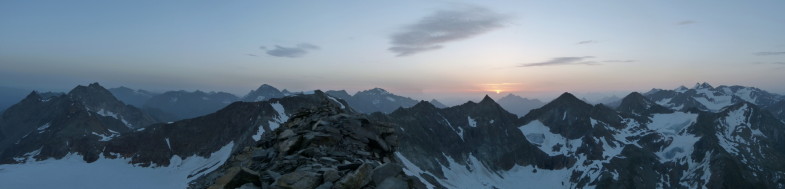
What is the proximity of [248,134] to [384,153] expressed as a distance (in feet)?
616

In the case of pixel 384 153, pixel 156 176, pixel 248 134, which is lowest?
pixel 156 176

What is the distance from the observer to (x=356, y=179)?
1356 centimetres

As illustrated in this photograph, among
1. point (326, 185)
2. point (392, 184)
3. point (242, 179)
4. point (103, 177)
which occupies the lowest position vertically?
point (103, 177)

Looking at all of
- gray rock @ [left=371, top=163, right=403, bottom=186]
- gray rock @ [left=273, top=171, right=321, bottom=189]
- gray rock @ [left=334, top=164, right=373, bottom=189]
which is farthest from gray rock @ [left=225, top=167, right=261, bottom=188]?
gray rock @ [left=371, top=163, right=403, bottom=186]

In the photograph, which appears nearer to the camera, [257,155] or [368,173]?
[368,173]

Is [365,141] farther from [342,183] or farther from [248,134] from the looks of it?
[248,134]

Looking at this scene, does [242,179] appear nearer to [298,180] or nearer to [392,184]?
[298,180]

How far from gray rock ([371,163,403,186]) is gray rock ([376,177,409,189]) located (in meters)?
0.29

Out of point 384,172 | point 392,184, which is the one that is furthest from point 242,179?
point 392,184

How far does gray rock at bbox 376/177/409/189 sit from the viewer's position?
13664 millimetres

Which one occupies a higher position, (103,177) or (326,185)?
(326,185)

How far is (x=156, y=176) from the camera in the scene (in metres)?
192

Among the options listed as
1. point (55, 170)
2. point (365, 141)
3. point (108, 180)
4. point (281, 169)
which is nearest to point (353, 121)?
point (365, 141)

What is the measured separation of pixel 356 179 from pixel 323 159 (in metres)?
3.35
